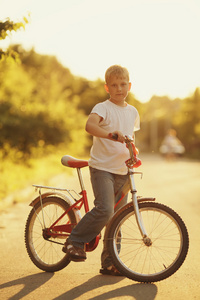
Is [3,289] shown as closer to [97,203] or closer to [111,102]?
[97,203]

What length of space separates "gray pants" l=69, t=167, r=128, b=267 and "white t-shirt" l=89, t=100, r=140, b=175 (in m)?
0.08

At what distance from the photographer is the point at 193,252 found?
5.98 m

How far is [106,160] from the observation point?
15.7 ft

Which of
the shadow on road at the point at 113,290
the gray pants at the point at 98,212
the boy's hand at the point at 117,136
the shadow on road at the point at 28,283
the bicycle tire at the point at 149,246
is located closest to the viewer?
the shadow on road at the point at 113,290

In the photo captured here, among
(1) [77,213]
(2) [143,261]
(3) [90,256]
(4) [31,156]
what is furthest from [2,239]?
(4) [31,156]

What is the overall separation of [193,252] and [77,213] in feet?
5.48

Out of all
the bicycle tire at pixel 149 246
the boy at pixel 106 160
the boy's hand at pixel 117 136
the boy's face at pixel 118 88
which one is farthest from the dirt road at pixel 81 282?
the boy's face at pixel 118 88

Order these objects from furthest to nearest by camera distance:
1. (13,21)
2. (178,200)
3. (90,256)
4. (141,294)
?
(178,200) < (13,21) < (90,256) < (141,294)

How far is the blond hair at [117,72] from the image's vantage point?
15.5 ft

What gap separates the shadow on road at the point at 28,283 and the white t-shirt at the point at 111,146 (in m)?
1.10

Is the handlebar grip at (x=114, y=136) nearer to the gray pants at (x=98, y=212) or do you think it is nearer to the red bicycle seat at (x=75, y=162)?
the gray pants at (x=98, y=212)

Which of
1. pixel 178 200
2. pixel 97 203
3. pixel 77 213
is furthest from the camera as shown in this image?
pixel 178 200

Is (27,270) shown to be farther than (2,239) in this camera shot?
No

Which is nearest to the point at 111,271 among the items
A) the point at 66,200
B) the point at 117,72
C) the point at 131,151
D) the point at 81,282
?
the point at 81,282
